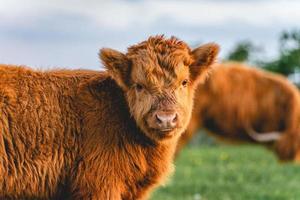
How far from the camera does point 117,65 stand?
774 centimetres

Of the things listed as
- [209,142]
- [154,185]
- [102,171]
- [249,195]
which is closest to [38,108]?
[102,171]

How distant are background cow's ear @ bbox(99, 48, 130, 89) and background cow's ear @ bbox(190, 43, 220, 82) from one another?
64 cm

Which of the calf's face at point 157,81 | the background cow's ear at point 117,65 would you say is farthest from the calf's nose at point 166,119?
the background cow's ear at point 117,65

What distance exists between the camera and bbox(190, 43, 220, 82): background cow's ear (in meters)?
7.96

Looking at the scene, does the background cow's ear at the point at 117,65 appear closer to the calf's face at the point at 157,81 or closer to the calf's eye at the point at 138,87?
the calf's face at the point at 157,81

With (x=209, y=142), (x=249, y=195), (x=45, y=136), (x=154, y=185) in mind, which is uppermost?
(x=45, y=136)

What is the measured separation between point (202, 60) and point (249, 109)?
38.0 ft

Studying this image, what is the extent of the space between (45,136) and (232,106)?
11.7 meters

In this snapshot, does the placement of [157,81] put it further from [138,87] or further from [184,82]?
[184,82]

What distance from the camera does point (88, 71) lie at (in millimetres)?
8102

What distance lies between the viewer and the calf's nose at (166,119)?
7211mm

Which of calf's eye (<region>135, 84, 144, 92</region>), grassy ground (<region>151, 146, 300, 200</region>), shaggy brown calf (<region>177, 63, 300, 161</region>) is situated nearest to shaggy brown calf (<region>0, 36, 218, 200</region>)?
calf's eye (<region>135, 84, 144, 92</region>)

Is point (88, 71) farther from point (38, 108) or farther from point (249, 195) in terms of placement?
point (249, 195)

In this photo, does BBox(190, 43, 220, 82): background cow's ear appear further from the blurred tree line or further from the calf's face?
the blurred tree line
